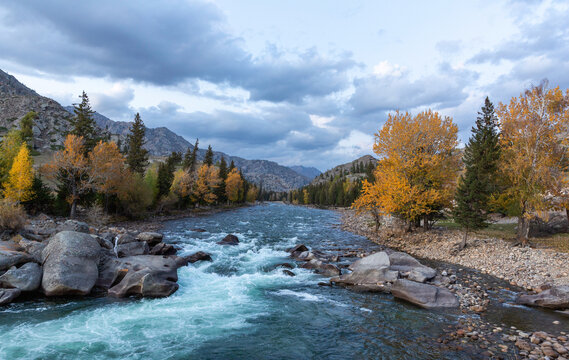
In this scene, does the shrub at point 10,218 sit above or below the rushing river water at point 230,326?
above

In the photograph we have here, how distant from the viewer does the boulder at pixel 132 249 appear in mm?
21016

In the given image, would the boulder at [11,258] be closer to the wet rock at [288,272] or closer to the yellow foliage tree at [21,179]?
the wet rock at [288,272]

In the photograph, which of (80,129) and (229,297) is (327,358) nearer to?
(229,297)

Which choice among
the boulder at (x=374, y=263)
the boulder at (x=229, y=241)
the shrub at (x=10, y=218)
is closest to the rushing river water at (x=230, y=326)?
the boulder at (x=374, y=263)

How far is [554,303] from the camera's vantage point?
45.0ft

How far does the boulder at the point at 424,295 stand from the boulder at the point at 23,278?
1924 cm

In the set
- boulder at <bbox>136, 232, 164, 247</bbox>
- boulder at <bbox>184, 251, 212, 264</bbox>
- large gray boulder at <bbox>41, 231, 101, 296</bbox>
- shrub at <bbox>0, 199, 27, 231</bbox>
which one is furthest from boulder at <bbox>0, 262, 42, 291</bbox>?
shrub at <bbox>0, 199, 27, 231</bbox>

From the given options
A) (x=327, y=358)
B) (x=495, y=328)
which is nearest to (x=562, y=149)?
(x=495, y=328)

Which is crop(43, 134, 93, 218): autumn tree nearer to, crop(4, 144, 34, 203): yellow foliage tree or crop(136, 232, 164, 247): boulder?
crop(4, 144, 34, 203): yellow foliage tree

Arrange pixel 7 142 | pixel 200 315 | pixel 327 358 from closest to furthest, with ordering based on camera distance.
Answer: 1. pixel 327 358
2. pixel 200 315
3. pixel 7 142

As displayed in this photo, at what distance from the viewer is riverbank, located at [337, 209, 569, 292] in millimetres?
17688

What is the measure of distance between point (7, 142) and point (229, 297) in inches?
2130

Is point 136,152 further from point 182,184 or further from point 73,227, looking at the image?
point 73,227

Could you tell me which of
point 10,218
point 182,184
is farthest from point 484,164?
point 182,184
